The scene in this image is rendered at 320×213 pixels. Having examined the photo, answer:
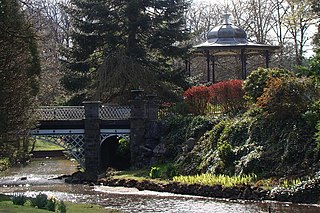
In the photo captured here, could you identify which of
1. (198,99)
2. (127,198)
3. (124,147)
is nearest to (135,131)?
(124,147)

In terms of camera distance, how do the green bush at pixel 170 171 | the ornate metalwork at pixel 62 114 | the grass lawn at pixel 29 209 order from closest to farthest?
the grass lawn at pixel 29 209, the green bush at pixel 170 171, the ornate metalwork at pixel 62 114

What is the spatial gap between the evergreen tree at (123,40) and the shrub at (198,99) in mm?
4768

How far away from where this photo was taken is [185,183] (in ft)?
86.6

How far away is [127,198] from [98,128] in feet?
29.7

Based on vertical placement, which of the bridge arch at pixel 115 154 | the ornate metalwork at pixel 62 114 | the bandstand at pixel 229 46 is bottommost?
the bridge arch at pixel 115 154

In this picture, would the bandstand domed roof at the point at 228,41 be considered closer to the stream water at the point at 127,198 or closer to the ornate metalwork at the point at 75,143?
the ornate metalwork at the point at 75,143

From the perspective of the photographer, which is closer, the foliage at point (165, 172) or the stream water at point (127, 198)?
the stream water at point (127, 198)

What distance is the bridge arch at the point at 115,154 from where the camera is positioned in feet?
115

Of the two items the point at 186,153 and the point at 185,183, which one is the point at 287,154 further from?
the point at 186,153

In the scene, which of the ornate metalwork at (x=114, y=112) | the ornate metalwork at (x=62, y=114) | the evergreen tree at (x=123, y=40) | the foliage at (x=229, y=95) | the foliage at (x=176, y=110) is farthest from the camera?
the evergreen tree at (x=123, y=40)

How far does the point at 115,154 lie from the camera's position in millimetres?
36438

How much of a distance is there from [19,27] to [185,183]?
9.03m

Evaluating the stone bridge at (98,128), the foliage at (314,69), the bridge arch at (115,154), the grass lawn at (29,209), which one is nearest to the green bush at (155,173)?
the stone bridge at (98,128)

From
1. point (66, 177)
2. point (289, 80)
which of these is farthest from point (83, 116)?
point (289, 80)
